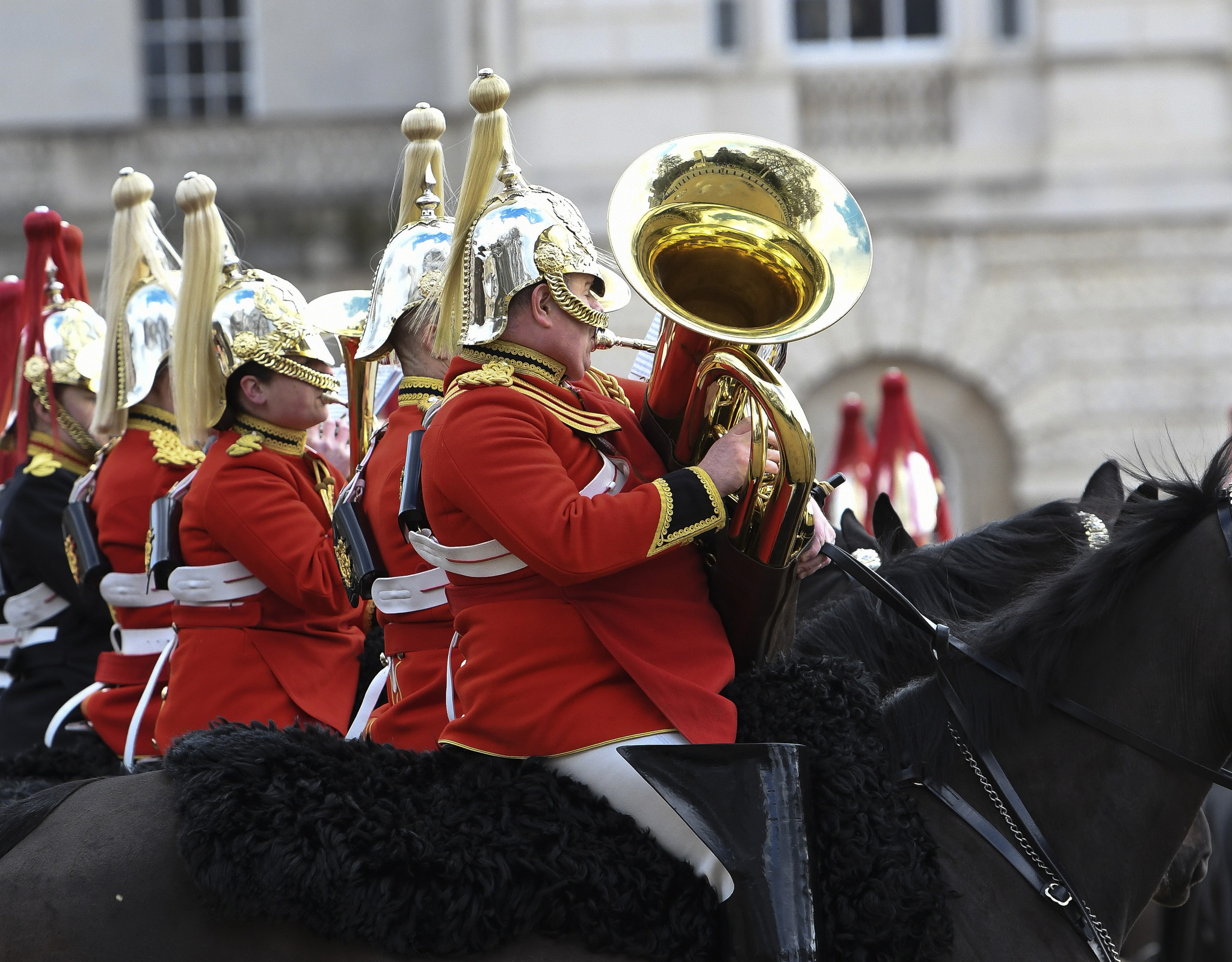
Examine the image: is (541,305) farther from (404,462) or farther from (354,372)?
(354,372)

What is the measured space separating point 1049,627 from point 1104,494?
1.56 m

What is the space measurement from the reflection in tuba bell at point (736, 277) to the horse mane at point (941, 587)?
776 millimetres

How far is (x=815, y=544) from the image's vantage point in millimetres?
3188

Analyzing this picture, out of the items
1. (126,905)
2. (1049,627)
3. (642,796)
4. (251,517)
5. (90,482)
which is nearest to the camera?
(126,905)

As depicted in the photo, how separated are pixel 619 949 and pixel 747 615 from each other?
655 millimetres

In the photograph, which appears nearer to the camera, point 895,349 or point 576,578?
point 576,578

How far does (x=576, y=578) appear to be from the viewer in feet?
9.34

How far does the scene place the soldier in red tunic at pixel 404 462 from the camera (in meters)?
3.45

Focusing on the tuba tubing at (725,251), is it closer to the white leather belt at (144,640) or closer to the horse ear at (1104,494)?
the horse ear at (1104,494)

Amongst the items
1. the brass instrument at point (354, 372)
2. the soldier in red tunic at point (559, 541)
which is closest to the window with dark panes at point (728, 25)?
the brass instrument at point (354, 372)

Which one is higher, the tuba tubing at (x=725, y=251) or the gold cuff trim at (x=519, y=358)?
the tuba tubing at (x=725, y=251)

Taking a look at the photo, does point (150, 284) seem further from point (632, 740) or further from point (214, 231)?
point (632, 740)

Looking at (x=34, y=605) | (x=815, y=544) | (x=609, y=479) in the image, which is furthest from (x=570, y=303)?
(x=34, y=605)

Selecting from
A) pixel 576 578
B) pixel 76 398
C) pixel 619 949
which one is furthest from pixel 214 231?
pixel 619 949
